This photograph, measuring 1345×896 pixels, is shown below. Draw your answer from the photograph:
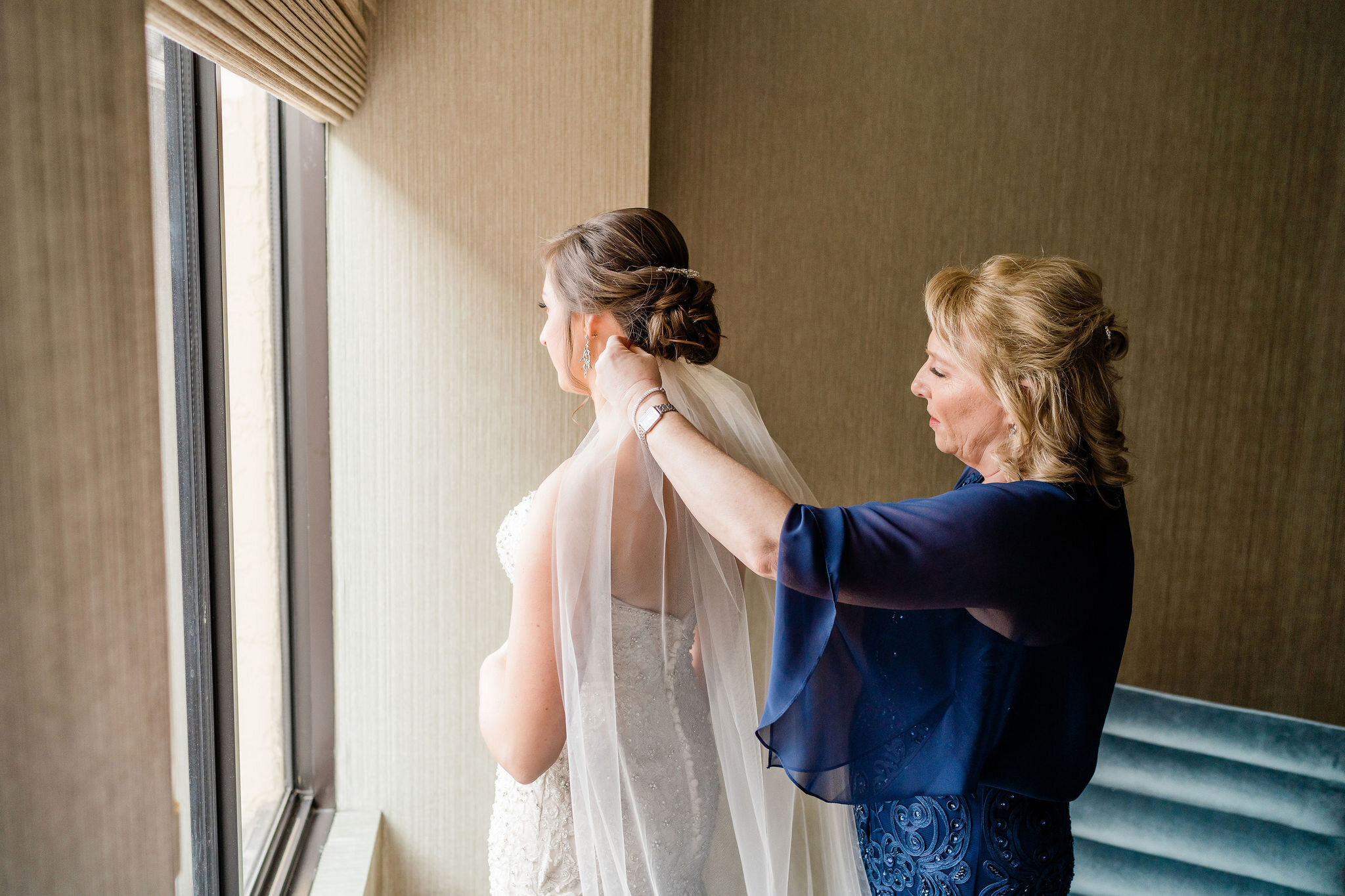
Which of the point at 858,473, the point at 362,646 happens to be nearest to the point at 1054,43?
the point at 858,473

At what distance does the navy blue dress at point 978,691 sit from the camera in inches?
41.3

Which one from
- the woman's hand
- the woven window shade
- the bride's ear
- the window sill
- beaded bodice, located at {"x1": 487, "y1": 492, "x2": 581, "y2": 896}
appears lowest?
the window sill

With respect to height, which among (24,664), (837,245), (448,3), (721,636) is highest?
(448,3)

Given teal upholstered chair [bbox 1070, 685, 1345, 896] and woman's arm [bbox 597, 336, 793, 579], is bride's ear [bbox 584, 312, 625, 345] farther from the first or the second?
teal upholstered chair [bbox 1070, 685, 1345, 896]

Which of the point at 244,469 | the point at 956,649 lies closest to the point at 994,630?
the point at 956,649

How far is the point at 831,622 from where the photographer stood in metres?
1.05

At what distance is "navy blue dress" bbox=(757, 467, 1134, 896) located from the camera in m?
1.05

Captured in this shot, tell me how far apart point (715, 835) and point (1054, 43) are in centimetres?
223

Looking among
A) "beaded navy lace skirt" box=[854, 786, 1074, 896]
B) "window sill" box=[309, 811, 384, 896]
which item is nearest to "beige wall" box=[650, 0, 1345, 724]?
"beaded navy lace skirt" box=[854, 786, 1074, 896]

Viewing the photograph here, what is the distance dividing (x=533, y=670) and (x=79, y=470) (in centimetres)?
71

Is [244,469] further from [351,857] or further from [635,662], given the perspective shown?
[635,662]

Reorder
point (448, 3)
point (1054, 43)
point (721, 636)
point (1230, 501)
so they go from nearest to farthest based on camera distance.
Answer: point (721, 636), point (448, 3), point (1054, 43), point (1230, 501)

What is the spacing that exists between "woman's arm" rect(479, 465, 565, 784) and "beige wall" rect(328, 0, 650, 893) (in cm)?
60

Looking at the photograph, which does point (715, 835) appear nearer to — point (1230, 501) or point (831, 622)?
point (831, 622)
